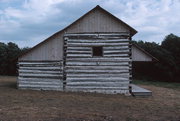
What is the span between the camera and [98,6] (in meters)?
15.4

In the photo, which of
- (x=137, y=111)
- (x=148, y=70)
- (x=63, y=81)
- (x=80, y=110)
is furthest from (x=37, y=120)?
(x=148, y=70)

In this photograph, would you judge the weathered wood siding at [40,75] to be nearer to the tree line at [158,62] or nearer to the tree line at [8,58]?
the tree line at [158,62]

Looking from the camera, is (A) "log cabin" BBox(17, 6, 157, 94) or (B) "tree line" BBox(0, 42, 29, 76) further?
(B) "tree line" BBox(0, 42, 29, 76)

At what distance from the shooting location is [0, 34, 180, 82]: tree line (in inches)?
1246

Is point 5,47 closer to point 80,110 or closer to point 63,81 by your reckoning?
point 63,81

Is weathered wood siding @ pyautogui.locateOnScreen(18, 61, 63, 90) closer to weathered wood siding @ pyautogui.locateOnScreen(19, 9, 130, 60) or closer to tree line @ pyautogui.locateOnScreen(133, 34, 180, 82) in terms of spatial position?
weathered wood siding @ pyautogui.locateOnScreen(19, 9, 130, 60)

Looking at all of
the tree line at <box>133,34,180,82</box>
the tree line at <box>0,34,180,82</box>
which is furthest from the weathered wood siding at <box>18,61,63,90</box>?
the tree line at <box>133,34,180,82</box>

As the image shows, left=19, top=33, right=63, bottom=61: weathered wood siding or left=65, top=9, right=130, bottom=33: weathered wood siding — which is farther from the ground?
left=65, top=9, right=130, bottom=33: weathered wood siding

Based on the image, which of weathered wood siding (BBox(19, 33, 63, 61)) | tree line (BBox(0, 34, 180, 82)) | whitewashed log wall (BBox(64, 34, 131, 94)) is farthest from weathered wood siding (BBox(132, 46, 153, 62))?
tree line (BBox(0, 34, 180, 82))

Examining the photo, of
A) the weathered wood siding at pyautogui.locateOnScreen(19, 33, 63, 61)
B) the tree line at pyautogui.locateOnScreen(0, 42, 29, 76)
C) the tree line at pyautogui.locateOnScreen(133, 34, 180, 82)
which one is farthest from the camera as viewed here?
the tree line at pyautogui.locateOnScreen(0, 42, 29, 76)

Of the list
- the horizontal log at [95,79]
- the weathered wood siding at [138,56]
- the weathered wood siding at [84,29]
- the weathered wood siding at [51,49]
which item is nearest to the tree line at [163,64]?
the weathered wood siding at [138,56]

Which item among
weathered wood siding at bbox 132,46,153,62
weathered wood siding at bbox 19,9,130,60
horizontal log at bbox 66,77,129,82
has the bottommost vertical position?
horizontal log at bbox 66,77,129,82

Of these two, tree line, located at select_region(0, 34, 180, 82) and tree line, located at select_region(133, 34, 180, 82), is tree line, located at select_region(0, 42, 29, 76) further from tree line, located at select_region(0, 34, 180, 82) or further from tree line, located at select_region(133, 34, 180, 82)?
tree line, located at select_region(133, 34, 180, 82)

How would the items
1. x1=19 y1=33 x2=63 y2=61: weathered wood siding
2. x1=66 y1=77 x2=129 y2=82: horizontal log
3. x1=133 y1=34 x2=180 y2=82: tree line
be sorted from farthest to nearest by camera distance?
x1=133 y1=34 x2=180 y2=82: tree line → x1=19 y1=33 x2=63 y2=61: weathered wood siding → x1=66 y1=77 x2=129 y2=82: horizontal log
